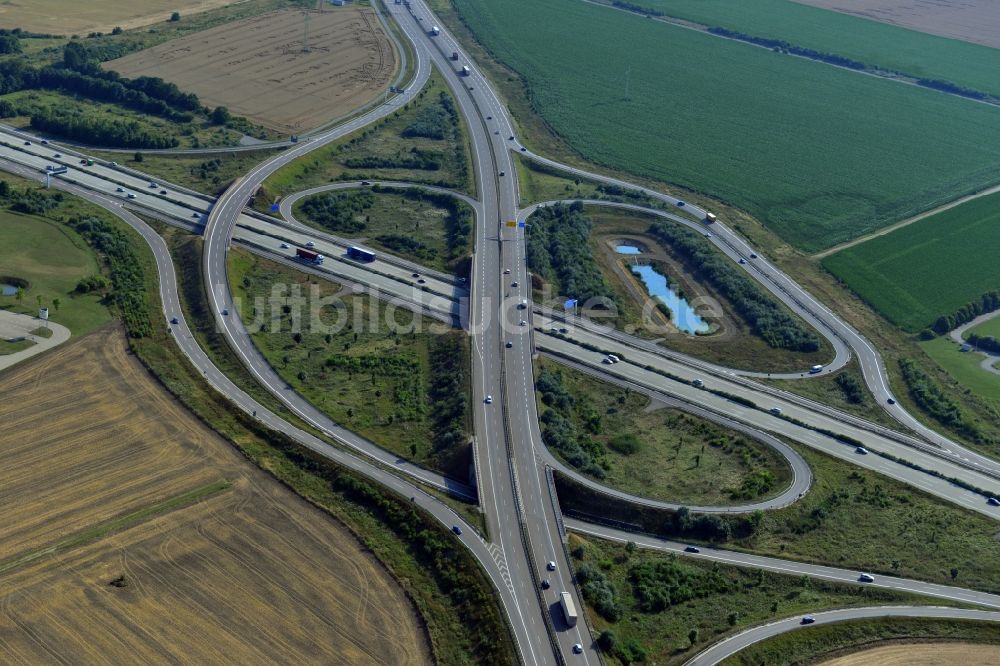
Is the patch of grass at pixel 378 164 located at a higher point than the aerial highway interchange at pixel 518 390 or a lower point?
higher

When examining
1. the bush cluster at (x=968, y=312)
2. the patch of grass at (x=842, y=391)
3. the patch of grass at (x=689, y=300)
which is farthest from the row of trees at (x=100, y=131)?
the bush cluster at (x=968, y=312)

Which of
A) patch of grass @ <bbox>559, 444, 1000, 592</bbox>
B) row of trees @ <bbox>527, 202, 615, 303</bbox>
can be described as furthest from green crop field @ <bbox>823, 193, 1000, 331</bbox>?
patch of grass @ <bbox>559, 444, 1000, 592</bbox>

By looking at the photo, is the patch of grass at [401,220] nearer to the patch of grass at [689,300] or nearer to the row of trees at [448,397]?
the patch of grass at [689,300]

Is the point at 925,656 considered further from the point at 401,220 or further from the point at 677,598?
the point at 401,220

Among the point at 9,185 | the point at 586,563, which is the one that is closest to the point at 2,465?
the point at 586,563

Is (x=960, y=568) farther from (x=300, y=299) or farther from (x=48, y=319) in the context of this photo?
(x=48, y=319)

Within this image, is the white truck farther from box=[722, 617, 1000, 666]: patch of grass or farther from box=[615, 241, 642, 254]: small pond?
box=[615, 241, 642, 254]: small pond

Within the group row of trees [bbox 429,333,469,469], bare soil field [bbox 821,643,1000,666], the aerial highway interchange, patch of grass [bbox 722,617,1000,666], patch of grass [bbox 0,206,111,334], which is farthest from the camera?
patch of grass [bbox 0,206,111,334]

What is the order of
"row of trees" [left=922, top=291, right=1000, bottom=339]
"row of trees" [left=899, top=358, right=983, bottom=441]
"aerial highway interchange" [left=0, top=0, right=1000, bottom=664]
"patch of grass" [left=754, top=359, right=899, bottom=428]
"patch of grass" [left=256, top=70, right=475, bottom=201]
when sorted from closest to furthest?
"aerial highway interchange" [left=0, top=0, right=1000, bottom=664] < "row of trees" [left=899, top=358, right=983, bottom=441] < "patch of grass" [left=754, top=359, right=899, bottom=428] < "row of trees" [left=922, top=291, right=1000, bottom=339] < "patch of grass" [left=256, top=70, right=475, bottom=201]
